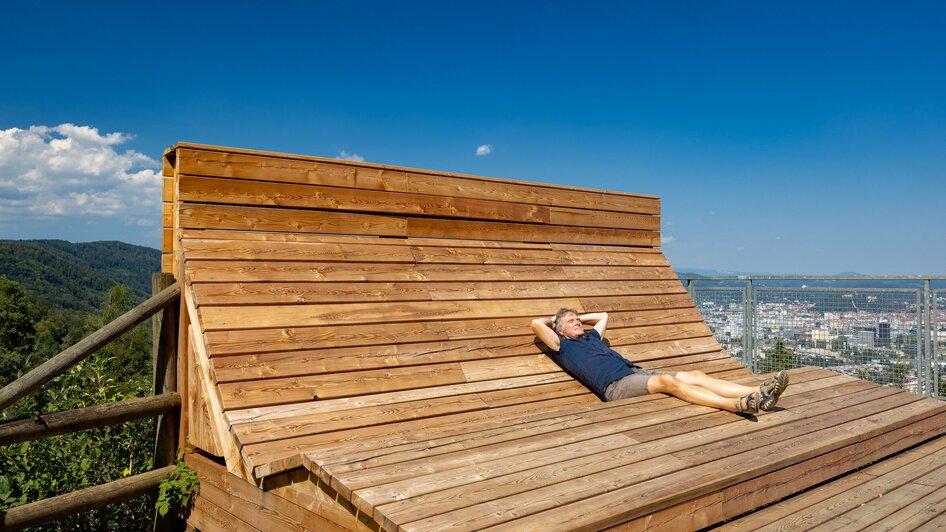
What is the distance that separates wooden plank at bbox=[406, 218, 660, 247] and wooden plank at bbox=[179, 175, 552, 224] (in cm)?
7

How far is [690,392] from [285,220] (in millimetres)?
3054

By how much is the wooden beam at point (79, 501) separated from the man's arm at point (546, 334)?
107 inches

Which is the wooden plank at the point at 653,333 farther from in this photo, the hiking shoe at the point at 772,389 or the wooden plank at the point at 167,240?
the wooden plank at the point at 167,240

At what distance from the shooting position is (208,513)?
3990 mm

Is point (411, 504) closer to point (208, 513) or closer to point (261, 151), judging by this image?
point (208, 513)

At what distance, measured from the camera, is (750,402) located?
13.4 ft

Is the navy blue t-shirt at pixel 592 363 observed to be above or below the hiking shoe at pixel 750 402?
above

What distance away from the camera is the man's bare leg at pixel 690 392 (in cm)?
421

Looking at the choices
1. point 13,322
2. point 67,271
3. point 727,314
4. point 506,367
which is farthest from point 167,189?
point 67,271

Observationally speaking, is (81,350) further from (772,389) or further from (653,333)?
(653,333)

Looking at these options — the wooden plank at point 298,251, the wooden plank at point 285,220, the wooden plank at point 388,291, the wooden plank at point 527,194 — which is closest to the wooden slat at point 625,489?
the wooden plank at point 388,291

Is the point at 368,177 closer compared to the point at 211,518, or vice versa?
the point at 211,518

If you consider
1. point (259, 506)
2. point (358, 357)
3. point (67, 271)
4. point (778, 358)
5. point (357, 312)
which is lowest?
point (259, 506)

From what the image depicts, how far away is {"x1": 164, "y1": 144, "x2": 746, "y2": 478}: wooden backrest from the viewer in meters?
3.93
